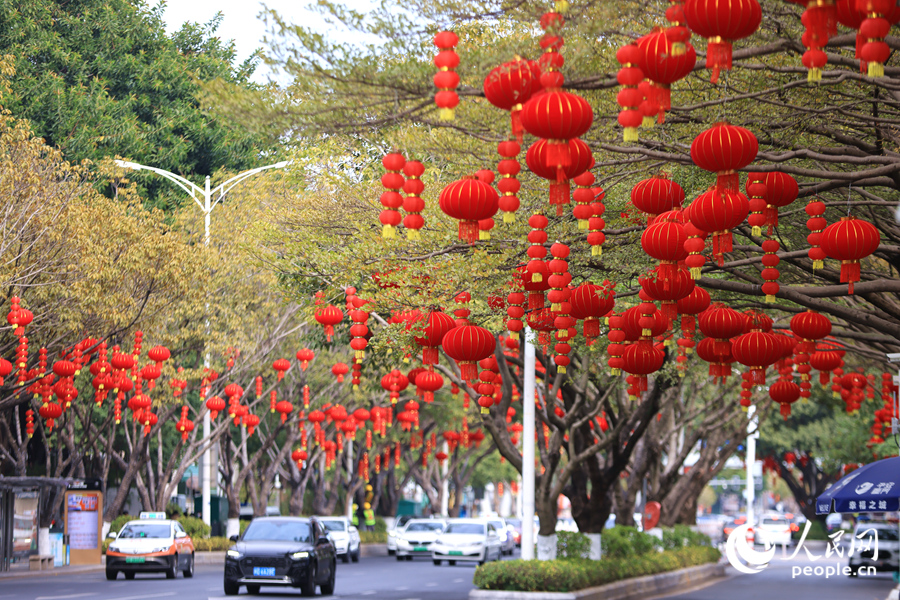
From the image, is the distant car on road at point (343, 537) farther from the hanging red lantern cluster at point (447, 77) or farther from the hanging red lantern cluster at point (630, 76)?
the hanging red lantern cluster at point (630, 76)

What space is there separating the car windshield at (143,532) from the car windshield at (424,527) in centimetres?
1652

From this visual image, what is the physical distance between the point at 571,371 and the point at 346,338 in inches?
210

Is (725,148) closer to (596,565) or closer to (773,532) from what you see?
(596,565)

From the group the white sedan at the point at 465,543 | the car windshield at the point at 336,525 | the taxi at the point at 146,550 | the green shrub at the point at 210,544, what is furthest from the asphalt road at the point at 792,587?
the green shrub at the point at 210,544

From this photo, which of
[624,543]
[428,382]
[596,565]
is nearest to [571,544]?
[596,565]

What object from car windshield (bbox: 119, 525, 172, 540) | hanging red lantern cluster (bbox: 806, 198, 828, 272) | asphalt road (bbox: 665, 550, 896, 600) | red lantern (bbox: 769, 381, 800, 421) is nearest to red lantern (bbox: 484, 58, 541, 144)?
hanging red lantern cluster (bbox: 806, 198, 828, 272)

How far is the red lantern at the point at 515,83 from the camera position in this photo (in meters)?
9.09

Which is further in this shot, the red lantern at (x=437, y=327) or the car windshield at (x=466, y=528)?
the car windshield at (x=466, y=528)

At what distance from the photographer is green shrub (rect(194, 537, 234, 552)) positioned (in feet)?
127

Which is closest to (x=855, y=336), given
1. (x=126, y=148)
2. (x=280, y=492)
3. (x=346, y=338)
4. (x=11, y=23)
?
(x=346, y=338)

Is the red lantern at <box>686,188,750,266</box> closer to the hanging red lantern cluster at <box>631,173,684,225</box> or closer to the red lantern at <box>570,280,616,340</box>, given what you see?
the hanging red lantern cluster at <box>631,173,684,225</box>

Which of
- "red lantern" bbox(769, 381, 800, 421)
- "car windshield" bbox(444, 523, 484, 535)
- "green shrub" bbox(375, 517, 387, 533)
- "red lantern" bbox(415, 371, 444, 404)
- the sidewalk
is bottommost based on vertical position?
"green shrub" bbox(375, 517, 387, 533)

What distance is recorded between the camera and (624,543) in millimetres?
27672

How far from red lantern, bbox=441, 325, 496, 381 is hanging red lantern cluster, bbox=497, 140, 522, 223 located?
12.0 feet
